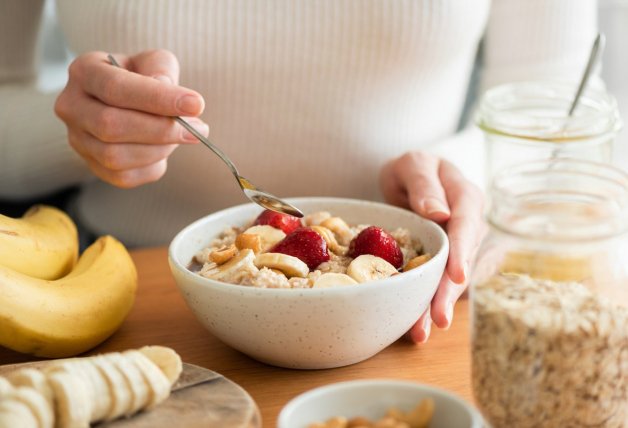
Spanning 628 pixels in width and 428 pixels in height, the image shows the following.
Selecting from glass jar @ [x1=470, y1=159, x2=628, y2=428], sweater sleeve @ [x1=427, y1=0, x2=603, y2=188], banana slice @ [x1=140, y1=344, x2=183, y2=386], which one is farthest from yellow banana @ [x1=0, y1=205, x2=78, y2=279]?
sweater sleeve @ [x1=427, y1=0, x2=603, y2=188]

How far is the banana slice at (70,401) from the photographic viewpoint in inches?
19.8

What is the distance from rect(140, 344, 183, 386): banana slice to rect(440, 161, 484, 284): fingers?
0.89ft

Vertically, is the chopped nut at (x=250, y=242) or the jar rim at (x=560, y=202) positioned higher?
the jar rim at (x=560, y=202)

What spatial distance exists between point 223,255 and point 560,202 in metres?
0.29

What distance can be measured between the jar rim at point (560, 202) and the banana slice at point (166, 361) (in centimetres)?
25

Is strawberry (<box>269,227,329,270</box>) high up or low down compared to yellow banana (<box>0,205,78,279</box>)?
up

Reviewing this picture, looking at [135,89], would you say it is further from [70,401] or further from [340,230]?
[70,401]

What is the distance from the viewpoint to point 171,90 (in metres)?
0.75

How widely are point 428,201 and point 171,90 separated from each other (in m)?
0.28

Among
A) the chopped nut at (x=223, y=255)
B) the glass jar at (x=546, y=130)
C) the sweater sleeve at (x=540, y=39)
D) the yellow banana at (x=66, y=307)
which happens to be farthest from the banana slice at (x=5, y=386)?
the sweater sleeve at (x=540, y=39)

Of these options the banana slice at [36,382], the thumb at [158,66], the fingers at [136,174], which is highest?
the thumb at [158,66]

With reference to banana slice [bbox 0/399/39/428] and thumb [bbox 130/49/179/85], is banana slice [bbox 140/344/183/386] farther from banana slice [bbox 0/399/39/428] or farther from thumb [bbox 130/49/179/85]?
thumb [bbox 130/49/179/85]

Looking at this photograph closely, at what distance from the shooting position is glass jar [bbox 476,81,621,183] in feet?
2.95

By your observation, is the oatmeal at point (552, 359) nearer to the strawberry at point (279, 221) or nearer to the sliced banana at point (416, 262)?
the sliced banana at point (416, 262)
